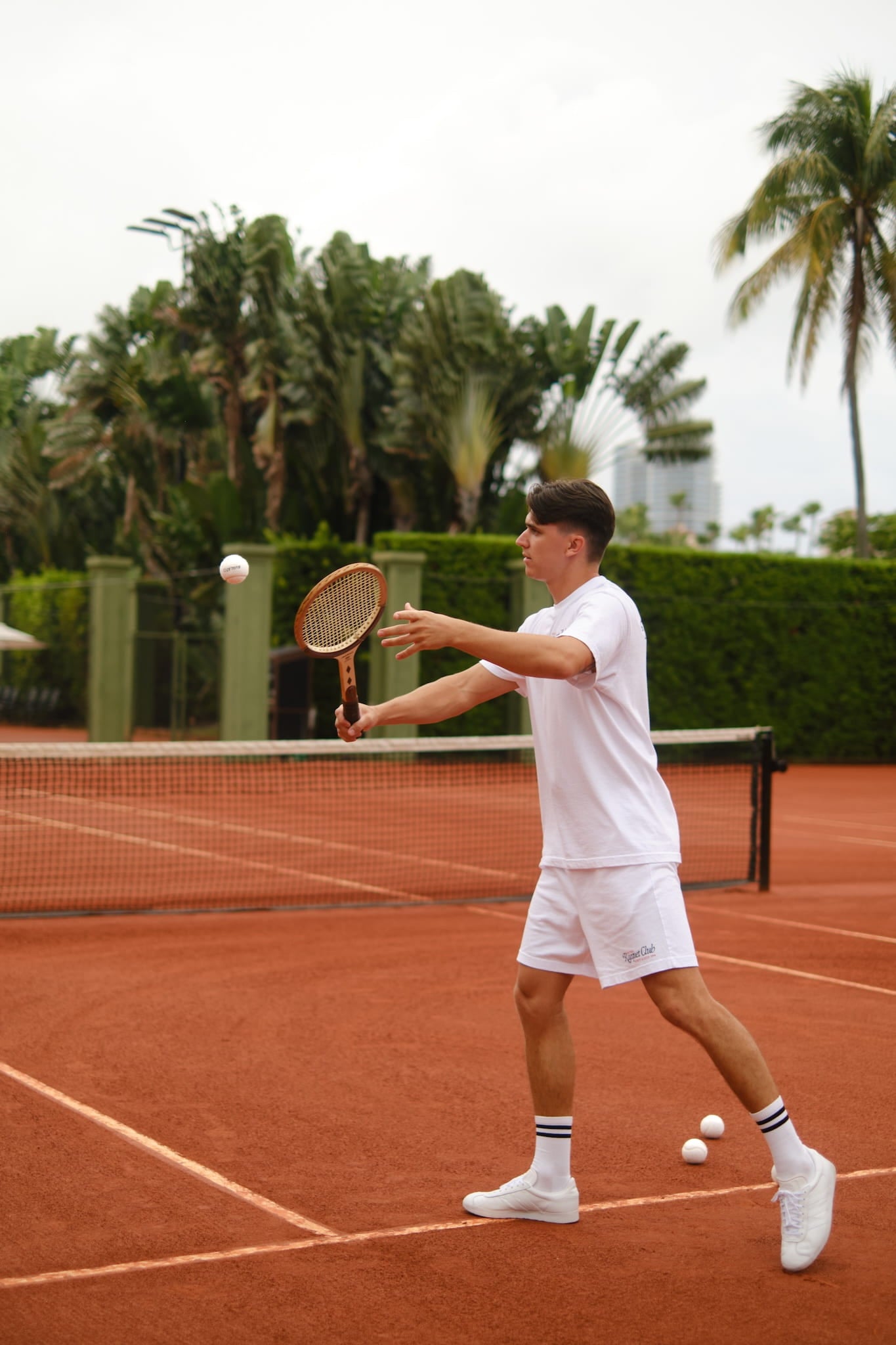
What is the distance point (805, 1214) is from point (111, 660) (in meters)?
19.0

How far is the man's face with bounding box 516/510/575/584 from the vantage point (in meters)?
3.70

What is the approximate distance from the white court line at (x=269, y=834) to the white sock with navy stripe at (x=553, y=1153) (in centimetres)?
713

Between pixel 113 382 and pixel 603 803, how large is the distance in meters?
30.4

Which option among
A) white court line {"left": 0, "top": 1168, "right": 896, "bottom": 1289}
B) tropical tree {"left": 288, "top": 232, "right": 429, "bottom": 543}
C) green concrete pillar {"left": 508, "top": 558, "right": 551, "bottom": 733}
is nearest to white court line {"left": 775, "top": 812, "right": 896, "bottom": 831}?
green concrete pillar {"left": 508, "top": 558, "right": 551, "bottom": 733}

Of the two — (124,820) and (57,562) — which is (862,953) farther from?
(57,562)

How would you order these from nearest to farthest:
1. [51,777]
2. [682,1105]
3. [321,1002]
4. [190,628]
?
[682,1105]
[321,1002]
[51,777]
[190,628]

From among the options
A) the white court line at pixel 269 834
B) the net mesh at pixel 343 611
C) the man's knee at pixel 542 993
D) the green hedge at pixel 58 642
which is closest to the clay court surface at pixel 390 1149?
the man's knee at pixel 542 993

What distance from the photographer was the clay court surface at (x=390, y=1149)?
321 cm

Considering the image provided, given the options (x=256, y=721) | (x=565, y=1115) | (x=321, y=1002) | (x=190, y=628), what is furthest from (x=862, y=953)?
(x=190, y=628)

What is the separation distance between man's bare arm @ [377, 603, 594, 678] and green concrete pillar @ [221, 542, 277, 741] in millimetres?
16578

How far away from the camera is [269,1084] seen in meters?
5.11

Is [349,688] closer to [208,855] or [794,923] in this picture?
[794,923]

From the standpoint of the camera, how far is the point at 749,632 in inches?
947

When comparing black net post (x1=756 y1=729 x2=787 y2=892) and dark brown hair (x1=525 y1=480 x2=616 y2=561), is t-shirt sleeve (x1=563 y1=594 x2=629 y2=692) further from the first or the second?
black net post (x1=756 y1=729 x2=787 y2=892)
